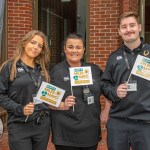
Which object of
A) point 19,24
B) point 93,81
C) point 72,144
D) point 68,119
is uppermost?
point 19,24

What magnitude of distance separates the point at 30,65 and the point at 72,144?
0.98m

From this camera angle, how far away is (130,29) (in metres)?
3.66

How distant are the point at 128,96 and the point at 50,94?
0.83m

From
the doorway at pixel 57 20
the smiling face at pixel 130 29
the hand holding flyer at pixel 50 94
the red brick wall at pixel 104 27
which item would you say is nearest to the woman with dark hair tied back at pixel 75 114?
the hand holding flyer at pixel 50 94

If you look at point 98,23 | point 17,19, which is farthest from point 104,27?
point 17,19

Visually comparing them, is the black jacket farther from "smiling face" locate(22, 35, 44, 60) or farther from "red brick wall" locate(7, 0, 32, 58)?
"red brick wall" locate(7, 0, 32, 58)

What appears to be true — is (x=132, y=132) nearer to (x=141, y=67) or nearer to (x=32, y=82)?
(x=141, y=67)

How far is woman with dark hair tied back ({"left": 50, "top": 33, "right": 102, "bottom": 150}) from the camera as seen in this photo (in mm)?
3902

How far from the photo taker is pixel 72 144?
390 centimetres

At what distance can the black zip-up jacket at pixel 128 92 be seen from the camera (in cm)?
362

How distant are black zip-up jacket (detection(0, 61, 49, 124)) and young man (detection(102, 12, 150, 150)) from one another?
85 centimetres

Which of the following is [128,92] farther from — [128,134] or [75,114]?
[75,114]

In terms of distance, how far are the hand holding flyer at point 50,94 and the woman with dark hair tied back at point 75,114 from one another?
0.10 metres

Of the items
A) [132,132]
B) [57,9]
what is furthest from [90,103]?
[57,9]
